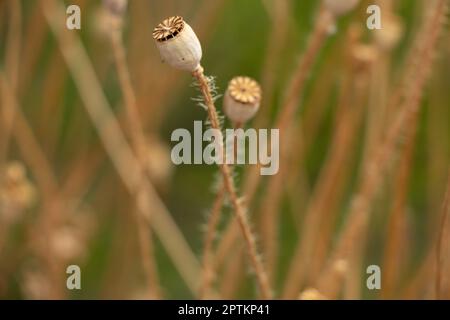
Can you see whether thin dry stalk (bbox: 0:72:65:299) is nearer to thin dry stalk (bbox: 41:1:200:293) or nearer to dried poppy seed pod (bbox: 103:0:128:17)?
thin dry stalk (bbox: 41:1:200:293)

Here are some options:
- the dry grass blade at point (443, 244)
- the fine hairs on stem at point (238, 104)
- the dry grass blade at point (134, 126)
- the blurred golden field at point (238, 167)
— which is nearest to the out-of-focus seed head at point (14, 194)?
the blurred golden field at point (238, 167)

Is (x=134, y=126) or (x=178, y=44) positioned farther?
(x=134, y=126)

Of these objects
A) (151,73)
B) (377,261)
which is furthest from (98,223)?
(377,261)

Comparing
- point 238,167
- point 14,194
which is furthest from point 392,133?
→ point 238,167

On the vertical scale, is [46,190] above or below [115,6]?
below

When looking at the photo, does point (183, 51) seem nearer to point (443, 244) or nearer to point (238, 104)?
point (238, 104)
